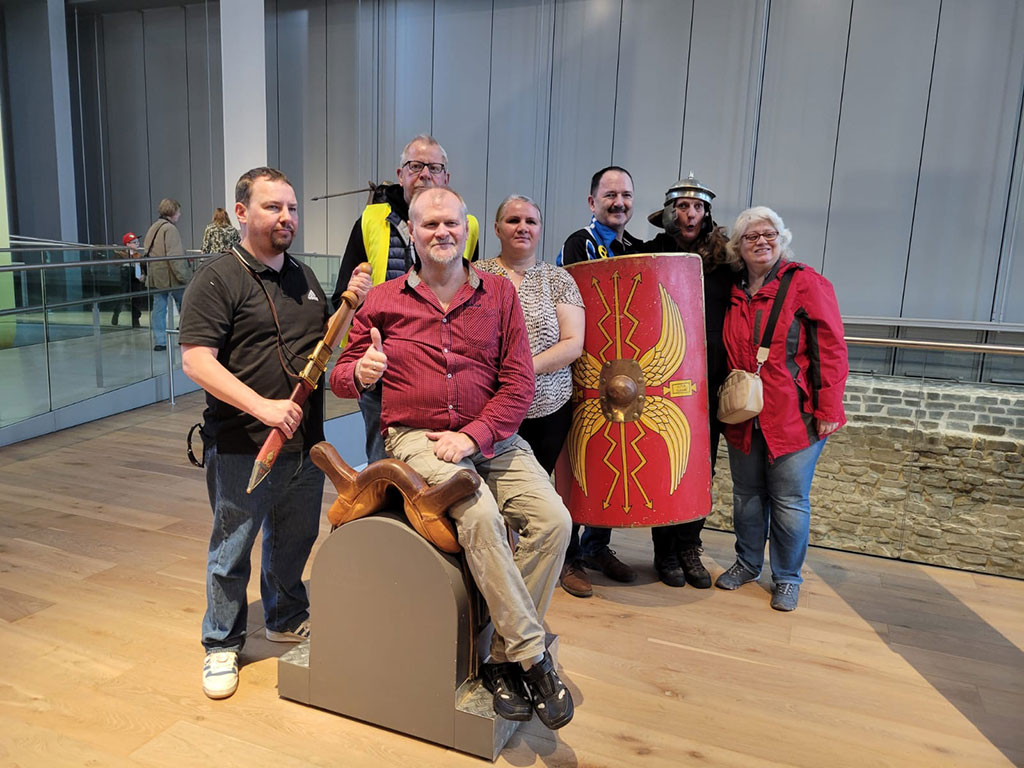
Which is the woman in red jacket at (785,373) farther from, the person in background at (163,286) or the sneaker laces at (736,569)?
the person in background at (163,286)

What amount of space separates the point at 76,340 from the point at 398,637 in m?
4.17

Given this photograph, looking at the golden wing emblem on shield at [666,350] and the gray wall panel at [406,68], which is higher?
the gray wall panel at [406,68]

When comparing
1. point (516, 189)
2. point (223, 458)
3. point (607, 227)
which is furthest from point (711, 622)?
point (516, 189)

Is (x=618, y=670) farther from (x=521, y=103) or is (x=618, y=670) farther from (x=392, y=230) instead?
(x=521, y=103)

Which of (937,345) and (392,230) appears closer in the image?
(392,230)

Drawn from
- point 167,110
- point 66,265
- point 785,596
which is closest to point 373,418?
point 785,596

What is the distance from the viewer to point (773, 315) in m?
2.77

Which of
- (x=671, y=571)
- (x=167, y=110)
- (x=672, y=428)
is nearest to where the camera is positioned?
(x=672, y=428)

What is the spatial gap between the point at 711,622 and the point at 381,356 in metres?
1.60

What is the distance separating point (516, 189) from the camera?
7281mm

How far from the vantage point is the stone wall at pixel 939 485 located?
3518 millimetres

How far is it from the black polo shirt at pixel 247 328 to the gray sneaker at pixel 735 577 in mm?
1779

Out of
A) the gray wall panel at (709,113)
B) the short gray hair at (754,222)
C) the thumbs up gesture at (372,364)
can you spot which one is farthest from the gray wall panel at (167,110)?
the thumbs up gesture at (372,364)

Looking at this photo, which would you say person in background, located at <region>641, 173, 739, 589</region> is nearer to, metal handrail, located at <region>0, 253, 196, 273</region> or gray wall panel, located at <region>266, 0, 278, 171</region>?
metal handrail, located at <region>0, 253, 196, 273</region>
